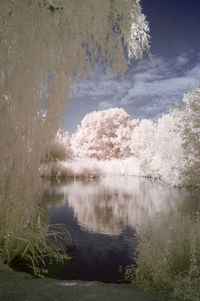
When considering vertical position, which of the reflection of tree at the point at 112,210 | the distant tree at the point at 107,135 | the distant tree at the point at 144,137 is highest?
the distant tree at the point at 107,135

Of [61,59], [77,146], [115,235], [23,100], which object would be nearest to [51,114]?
[23,100]

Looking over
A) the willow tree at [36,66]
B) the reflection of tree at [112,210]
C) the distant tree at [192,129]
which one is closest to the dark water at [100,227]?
the reflection of tree at [112,210]

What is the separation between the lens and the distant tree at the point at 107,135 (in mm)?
40312

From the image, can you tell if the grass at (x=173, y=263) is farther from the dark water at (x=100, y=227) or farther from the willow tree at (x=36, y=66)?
the willow tree at (x=36, y=66)

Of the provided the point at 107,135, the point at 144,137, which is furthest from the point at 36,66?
the point at 107,135

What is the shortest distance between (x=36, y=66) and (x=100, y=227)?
4751 mm

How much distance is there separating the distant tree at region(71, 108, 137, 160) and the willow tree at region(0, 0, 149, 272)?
36.1 metres

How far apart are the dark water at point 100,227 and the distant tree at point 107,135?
27699mm

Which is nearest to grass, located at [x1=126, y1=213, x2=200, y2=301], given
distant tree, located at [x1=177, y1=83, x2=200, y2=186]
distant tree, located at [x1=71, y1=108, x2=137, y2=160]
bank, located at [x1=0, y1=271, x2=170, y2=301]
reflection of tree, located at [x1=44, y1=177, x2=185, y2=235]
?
bank, located at [x1=0, y1=271, x2=170, y2=301]

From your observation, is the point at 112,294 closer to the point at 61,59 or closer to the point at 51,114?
the point at 51,114

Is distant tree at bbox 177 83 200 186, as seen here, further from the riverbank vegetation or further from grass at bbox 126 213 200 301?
grass at bbox 126 213 200 301

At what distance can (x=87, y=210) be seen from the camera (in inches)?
367

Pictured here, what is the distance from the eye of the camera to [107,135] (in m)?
41.7

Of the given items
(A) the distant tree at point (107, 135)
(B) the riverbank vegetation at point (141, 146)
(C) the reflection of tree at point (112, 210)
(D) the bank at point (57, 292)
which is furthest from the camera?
(A) the distant tree at point (107, 135)
